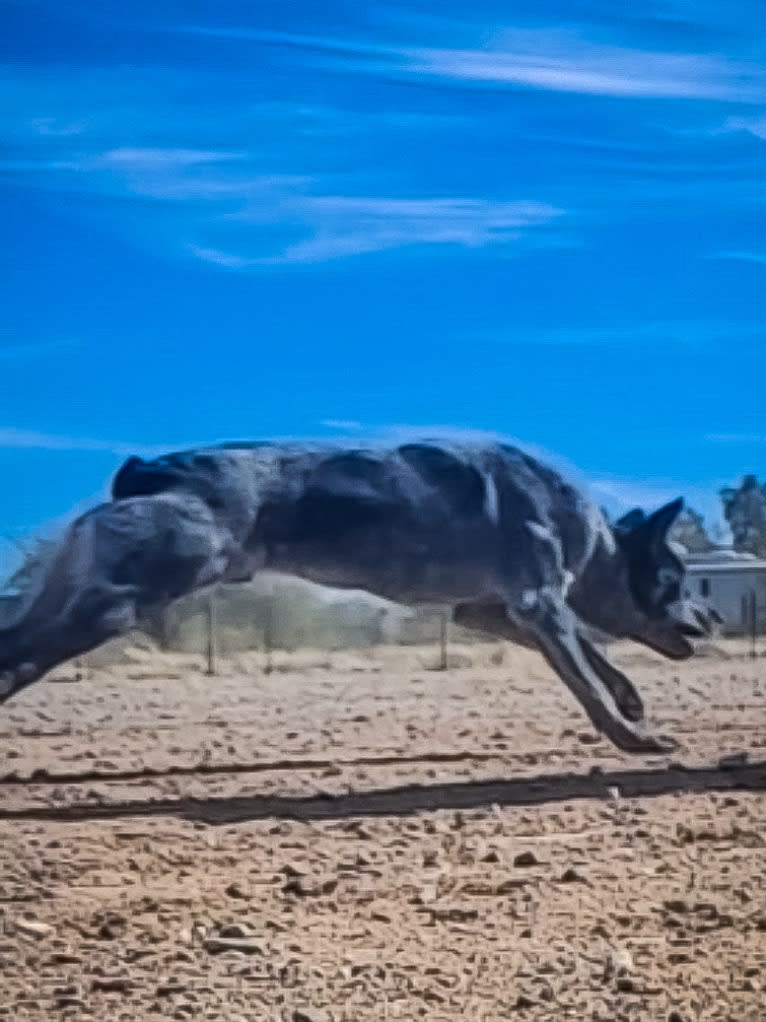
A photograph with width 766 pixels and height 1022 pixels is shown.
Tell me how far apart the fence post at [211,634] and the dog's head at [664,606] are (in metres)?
1.07

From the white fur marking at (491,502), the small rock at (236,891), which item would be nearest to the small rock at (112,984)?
the small rock at (236,891)

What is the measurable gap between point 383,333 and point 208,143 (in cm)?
54

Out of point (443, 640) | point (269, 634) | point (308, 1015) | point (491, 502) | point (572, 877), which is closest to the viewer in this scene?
point (308, 1015)

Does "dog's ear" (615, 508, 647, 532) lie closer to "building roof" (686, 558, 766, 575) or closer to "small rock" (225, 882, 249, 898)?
"building roof" (686, 558, 766, 575)

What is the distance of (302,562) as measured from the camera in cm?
420

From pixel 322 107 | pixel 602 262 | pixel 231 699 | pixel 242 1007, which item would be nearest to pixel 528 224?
pixel 602 262

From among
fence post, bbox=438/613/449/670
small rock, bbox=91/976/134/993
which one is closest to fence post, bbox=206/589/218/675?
fence post, bbox=438/613/449/670

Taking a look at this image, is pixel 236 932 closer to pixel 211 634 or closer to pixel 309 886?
pixel 309 886

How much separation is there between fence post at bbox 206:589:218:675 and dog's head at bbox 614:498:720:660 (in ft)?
3.50

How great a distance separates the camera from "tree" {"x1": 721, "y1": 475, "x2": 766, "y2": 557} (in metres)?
4.38

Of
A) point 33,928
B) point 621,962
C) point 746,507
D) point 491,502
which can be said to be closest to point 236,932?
point 33,928

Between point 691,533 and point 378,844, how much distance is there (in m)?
1.12

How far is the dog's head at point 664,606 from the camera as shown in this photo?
4578 millimetres

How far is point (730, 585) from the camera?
466cm
